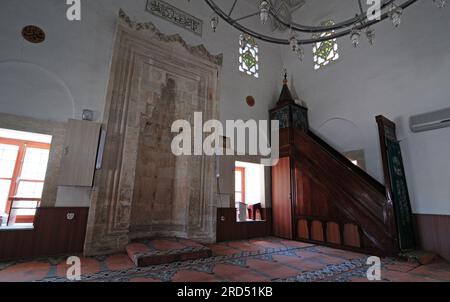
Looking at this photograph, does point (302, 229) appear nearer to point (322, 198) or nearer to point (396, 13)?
point (322, 198)

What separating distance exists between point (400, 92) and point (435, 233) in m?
2.68

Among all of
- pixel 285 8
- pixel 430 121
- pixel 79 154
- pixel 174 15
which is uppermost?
pixel 285 8

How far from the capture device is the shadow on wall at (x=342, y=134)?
510 centimetres

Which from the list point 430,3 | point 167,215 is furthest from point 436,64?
point 167,215

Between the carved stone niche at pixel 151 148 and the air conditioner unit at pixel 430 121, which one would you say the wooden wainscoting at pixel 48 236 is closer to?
the carved stone niche at pixel 151 148

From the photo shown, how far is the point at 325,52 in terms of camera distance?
20.0 ft

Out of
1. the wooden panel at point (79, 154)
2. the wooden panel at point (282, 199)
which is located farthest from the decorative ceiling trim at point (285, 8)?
the wooden panel at point (79, 154)

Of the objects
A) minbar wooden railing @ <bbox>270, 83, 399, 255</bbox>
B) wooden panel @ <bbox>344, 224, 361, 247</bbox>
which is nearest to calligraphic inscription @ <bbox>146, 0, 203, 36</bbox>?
minbar wooden railing @ <bbox>270, 83, 399, 255</bbox>

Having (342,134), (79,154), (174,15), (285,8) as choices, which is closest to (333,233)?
(342,134)

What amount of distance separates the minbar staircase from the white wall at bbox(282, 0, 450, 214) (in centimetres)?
54

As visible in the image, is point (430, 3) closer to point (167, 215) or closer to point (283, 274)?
point (283, 274)

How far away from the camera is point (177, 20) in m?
5.21

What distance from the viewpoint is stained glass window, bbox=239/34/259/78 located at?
622 cm
